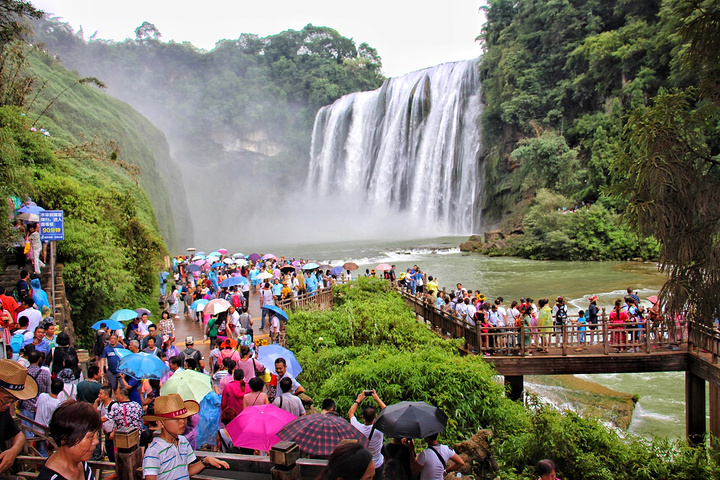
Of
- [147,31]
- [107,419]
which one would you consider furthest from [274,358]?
[147,31]

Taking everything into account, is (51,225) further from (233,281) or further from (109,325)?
(233,281)

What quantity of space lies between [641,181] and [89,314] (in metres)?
13.4

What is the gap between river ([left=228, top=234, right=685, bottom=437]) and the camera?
10891 millimetres

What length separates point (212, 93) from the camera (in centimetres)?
7688

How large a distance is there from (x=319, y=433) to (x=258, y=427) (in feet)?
2.68

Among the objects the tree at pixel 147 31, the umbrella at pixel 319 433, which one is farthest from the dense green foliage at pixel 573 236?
the tree at pixel 147 31

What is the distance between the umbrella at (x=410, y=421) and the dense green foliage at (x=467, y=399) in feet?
6.26

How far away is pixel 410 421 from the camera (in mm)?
4602

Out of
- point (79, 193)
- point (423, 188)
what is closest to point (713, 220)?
point (79, 193)

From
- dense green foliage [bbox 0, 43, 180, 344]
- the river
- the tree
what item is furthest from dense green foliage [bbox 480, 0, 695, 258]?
the tree

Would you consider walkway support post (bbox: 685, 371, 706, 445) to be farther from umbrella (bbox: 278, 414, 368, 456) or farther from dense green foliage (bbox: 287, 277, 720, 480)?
umbrella (bbox: 278, 414, 368, 456)

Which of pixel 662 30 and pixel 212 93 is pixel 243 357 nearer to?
pixel 662 30

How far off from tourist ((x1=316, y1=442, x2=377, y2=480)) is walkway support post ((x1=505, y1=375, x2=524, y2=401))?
819 cm

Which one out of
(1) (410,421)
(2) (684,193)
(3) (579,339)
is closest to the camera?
(1) (410,421)
